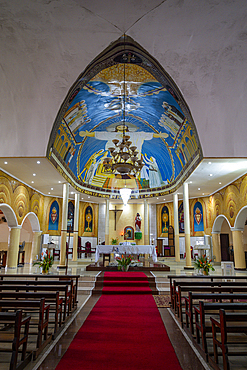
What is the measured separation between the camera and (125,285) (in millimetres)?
8664

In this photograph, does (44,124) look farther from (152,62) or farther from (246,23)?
(246,23)

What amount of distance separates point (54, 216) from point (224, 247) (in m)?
13.0

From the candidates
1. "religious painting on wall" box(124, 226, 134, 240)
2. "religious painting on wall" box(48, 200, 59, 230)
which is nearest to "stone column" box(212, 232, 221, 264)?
"religious painting on wall" box(124, 226, 134, 240)

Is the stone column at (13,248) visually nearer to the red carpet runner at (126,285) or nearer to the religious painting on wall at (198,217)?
the red carpet runner at (126,285)

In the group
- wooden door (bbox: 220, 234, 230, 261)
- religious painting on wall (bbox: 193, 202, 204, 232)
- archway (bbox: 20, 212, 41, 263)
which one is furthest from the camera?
religious painting on wall (bbox: 193, 202, 204, 232)

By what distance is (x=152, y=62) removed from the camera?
28.3 feet

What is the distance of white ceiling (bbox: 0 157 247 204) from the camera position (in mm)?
10742

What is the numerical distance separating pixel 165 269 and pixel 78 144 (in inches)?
325

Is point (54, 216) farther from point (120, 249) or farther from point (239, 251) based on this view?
point (239, 251)

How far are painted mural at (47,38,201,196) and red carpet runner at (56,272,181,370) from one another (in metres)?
5.38

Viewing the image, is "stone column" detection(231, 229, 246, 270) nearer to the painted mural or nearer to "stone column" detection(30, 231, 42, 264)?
the painted mural

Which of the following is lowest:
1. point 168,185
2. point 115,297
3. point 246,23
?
point 115,297

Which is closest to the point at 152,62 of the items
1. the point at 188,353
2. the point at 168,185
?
the point at 188,353

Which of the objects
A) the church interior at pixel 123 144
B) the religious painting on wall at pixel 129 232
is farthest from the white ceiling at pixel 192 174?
the religious painting on wall at pixel 129 232
